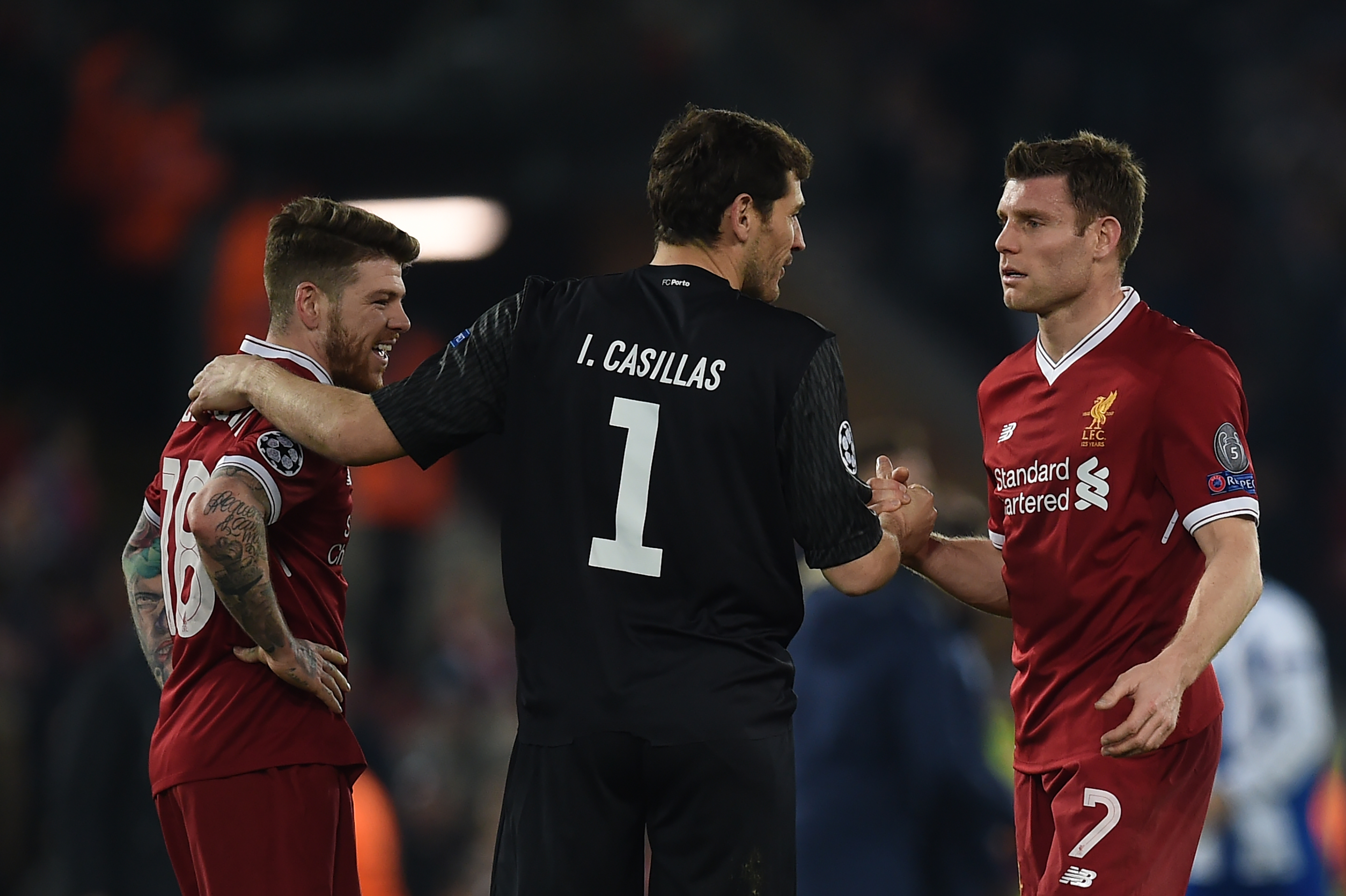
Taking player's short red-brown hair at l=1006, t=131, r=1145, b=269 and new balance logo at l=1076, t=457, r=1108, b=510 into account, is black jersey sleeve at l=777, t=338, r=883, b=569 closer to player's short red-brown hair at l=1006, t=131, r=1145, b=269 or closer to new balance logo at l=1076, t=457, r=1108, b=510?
new balance logo at l=1076, t=457, r=1108, b=510

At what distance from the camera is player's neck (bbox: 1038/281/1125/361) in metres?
3.66

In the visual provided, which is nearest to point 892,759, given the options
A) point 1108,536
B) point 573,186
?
point 1108,536

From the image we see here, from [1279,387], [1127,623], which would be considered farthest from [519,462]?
[1279,387]

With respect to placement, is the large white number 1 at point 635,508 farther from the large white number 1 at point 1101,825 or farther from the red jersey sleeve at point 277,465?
the large white number 1 at point 1101,825

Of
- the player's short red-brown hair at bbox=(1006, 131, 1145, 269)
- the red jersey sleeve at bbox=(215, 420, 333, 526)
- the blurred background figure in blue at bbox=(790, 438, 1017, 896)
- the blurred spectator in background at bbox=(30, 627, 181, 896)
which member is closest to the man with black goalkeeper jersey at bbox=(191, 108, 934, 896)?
the red jersey sleeve at bbox=(215, 420, 333, 526)

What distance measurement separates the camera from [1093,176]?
369 centimetres

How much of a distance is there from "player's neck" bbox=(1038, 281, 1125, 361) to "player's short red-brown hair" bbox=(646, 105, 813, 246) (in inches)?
32.7

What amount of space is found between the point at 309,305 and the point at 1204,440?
2.13m

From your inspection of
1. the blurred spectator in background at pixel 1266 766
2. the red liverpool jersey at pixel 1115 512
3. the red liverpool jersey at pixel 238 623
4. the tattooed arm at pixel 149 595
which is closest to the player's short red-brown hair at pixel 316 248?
the red liverpool jersey at pixel 238 623

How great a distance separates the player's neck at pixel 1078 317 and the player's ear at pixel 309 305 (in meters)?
1.78

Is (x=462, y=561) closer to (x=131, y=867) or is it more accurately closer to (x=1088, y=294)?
(x=131, y=867)

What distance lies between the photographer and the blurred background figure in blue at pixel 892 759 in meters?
5.35

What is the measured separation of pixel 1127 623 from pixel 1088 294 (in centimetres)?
84

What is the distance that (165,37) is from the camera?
1489cm
